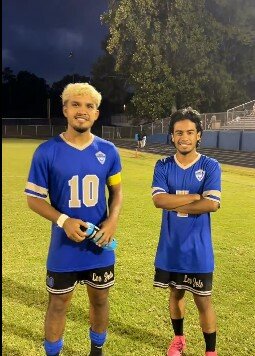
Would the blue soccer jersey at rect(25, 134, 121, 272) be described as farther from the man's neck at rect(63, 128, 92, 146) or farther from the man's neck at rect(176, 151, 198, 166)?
the man's neck at rect(176, 151, 198, 166)

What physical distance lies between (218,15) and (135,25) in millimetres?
10210

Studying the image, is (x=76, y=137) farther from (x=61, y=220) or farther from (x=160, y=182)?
(x=160, y=182)

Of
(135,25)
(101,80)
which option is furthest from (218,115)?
(101,80)

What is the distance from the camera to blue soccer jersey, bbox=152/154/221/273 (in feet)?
11.6

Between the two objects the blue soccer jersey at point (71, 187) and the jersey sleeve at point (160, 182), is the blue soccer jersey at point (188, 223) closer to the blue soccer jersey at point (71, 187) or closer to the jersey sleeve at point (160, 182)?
the jersey sleeve at point (160, 182)

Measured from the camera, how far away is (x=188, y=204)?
11.5 feet

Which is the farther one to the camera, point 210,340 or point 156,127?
point 156,127

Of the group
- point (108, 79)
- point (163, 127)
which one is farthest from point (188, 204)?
point (108, 79)

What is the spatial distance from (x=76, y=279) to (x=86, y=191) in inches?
28.4

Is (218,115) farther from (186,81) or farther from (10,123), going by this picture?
(10,123)

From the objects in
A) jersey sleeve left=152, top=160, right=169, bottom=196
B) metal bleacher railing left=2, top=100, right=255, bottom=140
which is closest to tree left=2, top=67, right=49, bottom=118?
metal bleacher railing left=2, top=100, right=255, bottom=140

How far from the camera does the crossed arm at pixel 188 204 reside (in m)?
3.46

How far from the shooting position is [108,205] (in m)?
3.58

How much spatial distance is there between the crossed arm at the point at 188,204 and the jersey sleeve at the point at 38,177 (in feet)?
3.27
